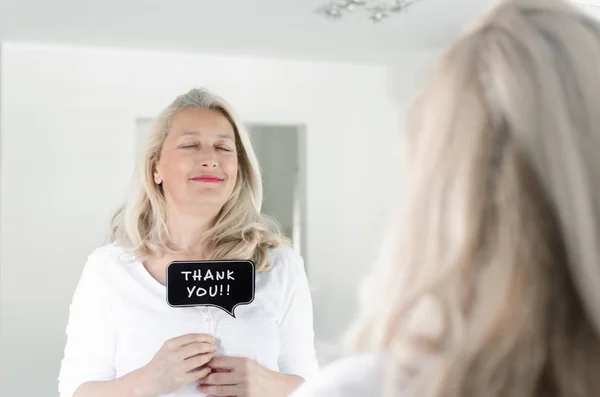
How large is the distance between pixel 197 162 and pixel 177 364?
499 mm

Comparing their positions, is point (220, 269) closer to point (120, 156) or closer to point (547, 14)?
point (120, 156)

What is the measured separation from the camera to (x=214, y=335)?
146cm

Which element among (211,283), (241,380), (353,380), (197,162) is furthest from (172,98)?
(353,380)

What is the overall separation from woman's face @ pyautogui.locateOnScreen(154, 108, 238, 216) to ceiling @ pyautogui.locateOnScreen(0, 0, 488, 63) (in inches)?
9.3

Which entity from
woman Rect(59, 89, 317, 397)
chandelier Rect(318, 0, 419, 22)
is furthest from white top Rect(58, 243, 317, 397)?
chandelier Rect(318, 0, 419, 22)

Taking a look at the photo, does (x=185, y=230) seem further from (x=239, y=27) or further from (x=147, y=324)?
(x=239, y=27)

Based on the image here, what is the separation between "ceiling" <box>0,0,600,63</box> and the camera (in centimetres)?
156

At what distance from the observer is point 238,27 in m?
1.68

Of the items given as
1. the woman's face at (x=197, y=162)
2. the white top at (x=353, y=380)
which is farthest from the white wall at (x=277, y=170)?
the white top at (x=353, y=380)

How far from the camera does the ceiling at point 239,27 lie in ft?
5.11

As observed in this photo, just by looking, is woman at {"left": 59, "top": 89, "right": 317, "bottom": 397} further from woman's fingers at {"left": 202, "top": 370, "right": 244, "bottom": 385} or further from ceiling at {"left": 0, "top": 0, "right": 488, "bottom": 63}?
ceiling at {"left": 0, "top": 0, "right": 488, "bottom": 63}

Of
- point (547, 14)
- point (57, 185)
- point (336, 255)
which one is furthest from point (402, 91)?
point (547, 14)

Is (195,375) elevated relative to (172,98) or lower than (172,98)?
lower

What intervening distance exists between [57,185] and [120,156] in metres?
0.17
